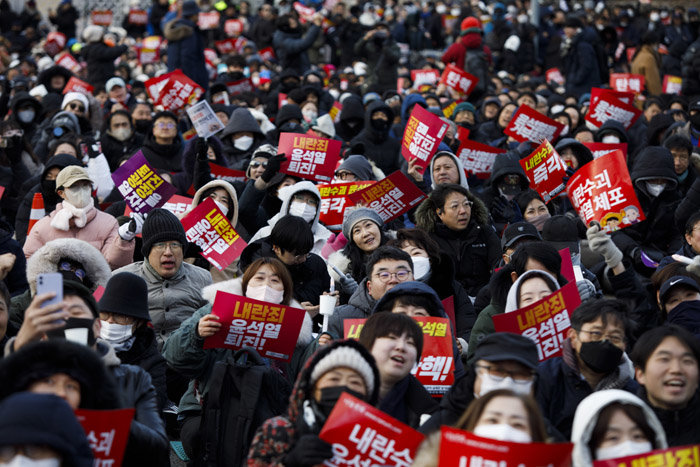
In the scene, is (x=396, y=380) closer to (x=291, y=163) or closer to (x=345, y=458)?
(x=345, y=458)

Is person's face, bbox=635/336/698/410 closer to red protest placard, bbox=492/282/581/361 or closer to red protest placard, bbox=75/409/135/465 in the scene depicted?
red protest placard, bbox=492/282/581/361

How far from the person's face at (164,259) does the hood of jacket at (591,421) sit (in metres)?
3.73

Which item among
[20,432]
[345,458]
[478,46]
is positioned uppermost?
[478,46]

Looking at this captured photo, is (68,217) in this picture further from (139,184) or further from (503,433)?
(503,433)

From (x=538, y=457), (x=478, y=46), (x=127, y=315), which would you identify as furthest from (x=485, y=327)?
(x=478, y=46)

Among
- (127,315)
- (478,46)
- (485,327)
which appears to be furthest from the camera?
(478,46)

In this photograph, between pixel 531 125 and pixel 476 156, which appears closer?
pixel 476 156

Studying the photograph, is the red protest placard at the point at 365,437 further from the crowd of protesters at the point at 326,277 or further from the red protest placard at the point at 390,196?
the red protest placard at the point at 390,196

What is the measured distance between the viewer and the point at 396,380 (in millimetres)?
5238

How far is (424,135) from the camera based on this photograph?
10.3 m

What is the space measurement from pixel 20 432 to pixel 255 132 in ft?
28.9

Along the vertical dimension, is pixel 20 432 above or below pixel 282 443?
above

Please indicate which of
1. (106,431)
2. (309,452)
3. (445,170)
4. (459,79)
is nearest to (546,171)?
(445,170)

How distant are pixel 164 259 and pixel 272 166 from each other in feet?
8.35
